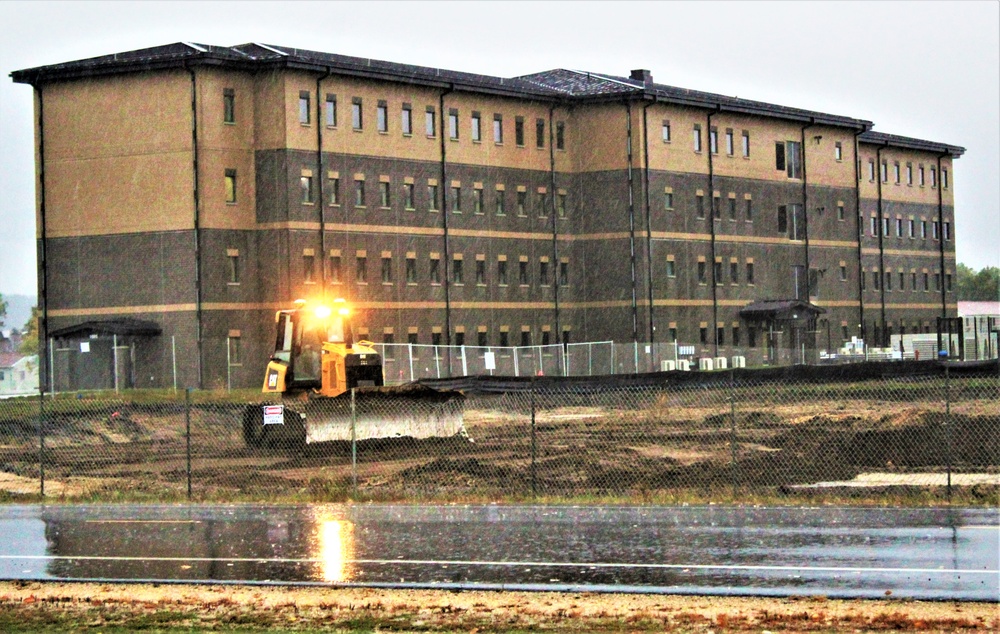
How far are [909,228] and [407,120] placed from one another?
1736 inches

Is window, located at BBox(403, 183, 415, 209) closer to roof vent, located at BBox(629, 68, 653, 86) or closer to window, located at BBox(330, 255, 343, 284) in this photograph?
window, located at BBox(330, 255, 343, 284)

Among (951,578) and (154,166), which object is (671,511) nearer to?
(951,578)

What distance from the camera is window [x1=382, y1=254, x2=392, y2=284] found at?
7288cm

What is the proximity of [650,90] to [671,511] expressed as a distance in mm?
57489

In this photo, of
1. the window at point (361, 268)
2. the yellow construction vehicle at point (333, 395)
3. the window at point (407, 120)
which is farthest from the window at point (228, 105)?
the yellow construction vehicle at point (333, 395)

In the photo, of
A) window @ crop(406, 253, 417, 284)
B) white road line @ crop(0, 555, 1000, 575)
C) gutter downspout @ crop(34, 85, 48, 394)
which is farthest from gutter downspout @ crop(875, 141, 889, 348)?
white road line @ crop(0, 555, 1000, 575)

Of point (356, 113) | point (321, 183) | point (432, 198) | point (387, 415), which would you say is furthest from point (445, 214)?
point (387, 415)

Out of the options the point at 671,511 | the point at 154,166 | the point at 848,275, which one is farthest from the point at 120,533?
the point at 848,275

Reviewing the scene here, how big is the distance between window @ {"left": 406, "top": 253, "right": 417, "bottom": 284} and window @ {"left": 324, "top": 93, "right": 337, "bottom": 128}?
24.0 feet

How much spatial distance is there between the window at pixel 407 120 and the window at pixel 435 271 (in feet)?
19.5

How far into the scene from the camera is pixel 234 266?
68.9m

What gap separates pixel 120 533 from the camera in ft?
78.7

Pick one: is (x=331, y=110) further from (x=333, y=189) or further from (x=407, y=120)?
(x=407, y=120)

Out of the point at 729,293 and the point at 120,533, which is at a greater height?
the point at 729,293
